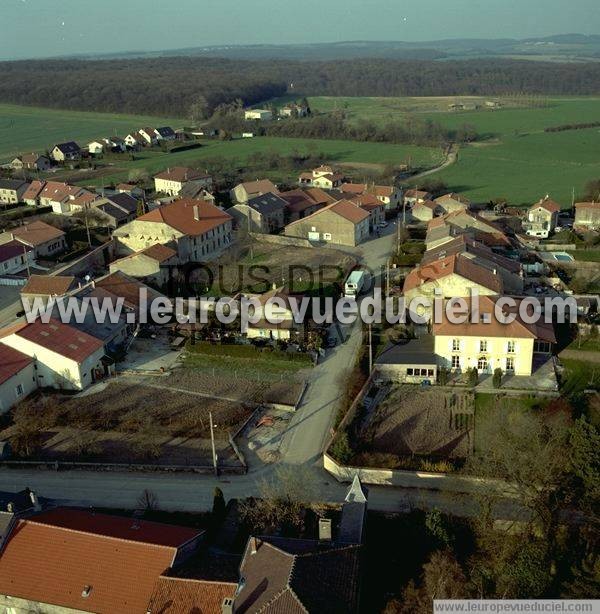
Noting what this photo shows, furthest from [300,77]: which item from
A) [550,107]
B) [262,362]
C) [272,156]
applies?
[262,362]

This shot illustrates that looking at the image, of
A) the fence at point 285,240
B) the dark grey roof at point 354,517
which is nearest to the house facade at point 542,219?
the fence at point 285,240

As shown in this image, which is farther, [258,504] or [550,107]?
[550,107]

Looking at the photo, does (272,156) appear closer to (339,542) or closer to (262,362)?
(262,362)

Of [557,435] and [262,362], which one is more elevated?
[557,435]

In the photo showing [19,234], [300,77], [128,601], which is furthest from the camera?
[300,77]

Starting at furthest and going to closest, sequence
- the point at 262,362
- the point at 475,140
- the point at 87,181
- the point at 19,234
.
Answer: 1. the point at 475,140
2. the point at 87,181
3. the point at 19,234
4. the point at 262,362

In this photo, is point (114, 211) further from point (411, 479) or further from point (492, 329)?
point (411, 479)

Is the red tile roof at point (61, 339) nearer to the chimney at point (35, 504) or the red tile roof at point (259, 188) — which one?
the chimney at point (35, 504)
